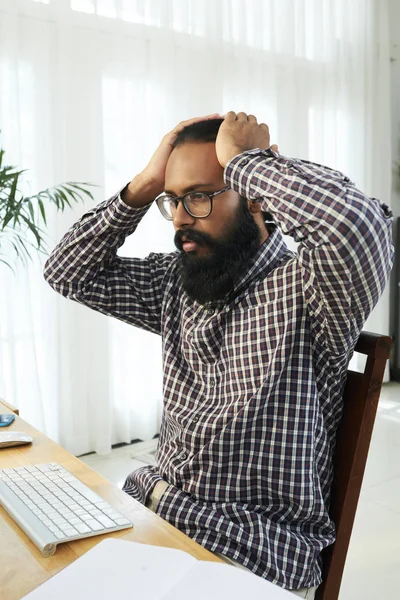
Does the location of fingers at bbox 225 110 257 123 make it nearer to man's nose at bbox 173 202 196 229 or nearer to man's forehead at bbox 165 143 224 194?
man's forehead at bbox 165 143 224 194

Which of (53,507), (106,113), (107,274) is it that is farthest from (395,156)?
(53,507)

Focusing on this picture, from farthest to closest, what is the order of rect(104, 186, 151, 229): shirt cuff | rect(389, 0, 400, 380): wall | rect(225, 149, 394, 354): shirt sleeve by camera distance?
rect(389, 0, 400, 380): wall < rect(104, 186, 151, 229): shirt cuff < rect(225, 149, 394, 354): shirt sleeve

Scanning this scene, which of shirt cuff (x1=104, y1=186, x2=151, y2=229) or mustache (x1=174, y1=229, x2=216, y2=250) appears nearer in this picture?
mustache (x1=174, y1=229, x2=216, y2=250)

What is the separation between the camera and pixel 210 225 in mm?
1236

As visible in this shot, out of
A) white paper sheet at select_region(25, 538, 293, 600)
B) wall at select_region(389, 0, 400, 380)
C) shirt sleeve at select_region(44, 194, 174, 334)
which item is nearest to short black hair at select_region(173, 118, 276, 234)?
shirt sleeve at select_region(44, 194, 174, 334)

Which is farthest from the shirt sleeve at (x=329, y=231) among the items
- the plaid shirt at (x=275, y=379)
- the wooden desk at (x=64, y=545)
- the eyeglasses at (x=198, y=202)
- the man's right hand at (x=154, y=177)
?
the wooden desk at (x=64, y=545)

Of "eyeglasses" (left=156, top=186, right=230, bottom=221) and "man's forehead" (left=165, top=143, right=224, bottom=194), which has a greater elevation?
"man's forehead" (left=165, top=143, right=224, bottom=194)

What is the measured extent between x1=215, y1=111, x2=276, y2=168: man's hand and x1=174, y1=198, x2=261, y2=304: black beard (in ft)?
0.44

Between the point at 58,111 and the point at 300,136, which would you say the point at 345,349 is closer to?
the point at 58,111

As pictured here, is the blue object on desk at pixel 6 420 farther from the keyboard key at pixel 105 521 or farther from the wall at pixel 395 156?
the wall at pixel 395 156

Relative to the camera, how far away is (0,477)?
39.6 inches

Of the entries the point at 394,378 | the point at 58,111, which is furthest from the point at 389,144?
the point at 58,111

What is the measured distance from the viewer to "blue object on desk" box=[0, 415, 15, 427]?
4.28 ft

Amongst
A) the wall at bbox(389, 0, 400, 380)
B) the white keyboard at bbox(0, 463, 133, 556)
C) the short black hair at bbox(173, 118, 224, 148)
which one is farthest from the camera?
the wall at bbox(389, 0, 400, 380)
